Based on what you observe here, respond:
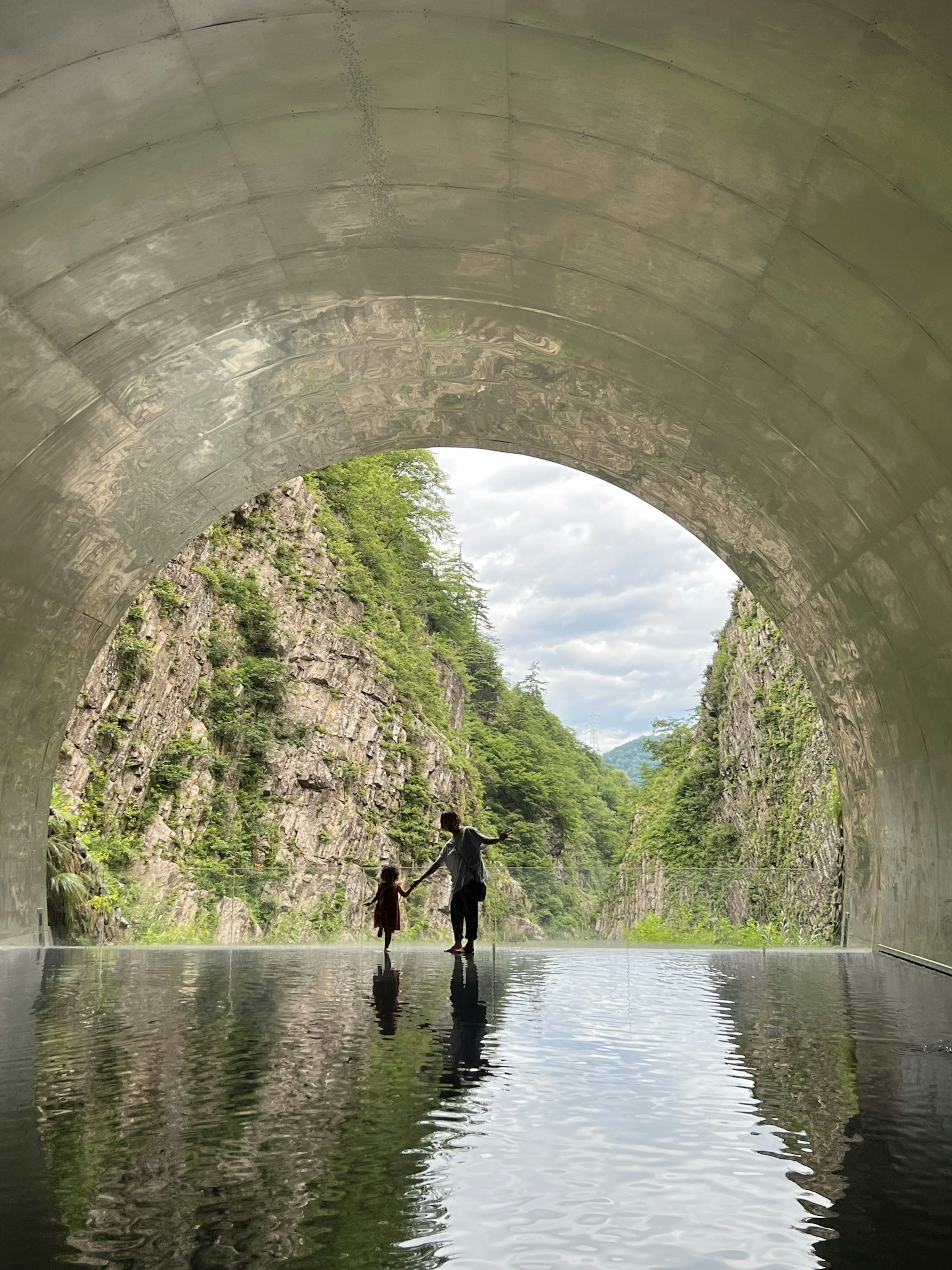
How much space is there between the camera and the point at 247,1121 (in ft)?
14.0

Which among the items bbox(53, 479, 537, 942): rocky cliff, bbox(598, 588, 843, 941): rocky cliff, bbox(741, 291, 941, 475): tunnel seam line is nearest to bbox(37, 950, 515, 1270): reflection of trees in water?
bbox(741, 291, 941, 475): tunnel seam line

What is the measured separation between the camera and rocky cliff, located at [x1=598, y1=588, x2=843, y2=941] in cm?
1630

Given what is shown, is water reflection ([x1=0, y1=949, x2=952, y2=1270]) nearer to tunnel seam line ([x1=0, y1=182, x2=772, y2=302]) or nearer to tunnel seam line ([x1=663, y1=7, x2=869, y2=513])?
tunnel seam line ([x1=663, y1=7, x2=869, y2=513])

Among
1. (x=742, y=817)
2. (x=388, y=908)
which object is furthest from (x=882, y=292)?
(x=742, y=817)

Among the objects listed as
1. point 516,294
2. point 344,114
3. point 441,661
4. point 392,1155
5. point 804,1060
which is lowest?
point 392,1155

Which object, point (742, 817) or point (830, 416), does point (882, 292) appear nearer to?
point (830, 416)

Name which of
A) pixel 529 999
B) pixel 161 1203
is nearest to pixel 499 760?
pixel 529 999

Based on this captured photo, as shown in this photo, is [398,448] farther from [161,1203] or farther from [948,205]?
[161,1203]

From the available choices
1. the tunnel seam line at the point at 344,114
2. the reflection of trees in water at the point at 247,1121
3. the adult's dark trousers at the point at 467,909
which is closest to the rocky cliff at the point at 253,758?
the adult's dark trousers at the point at 467,909

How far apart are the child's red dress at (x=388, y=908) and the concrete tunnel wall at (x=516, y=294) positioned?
4111 millimetres

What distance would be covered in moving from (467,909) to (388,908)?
1858 millimetres

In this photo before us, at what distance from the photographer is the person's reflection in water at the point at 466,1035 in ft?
17.0

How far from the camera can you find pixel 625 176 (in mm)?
7430

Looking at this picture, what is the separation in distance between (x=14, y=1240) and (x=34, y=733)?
36.9ft
